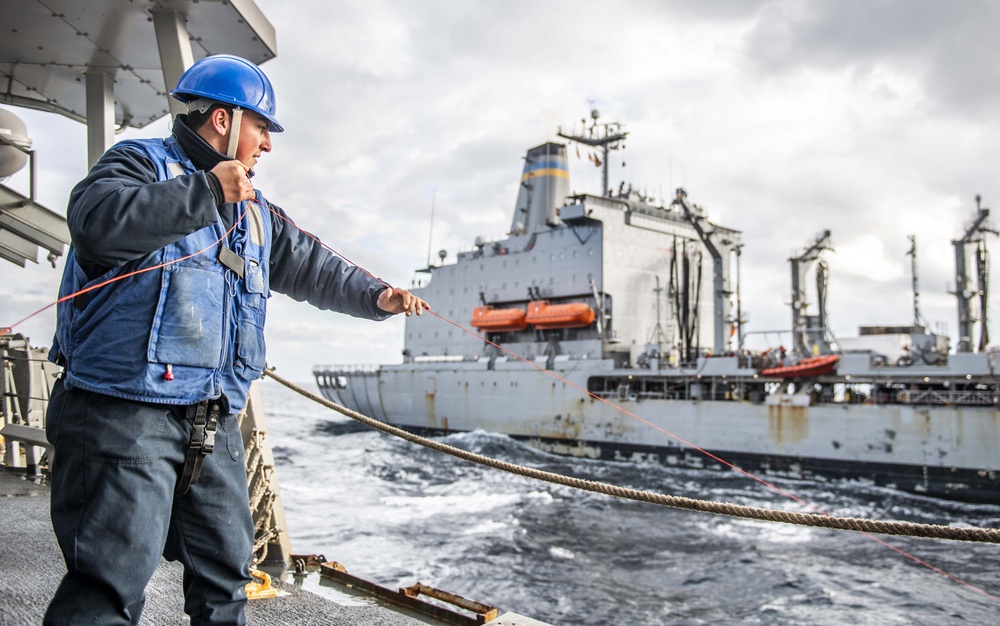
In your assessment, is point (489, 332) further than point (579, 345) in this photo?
Yes

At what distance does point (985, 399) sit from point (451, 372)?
14.3 meters

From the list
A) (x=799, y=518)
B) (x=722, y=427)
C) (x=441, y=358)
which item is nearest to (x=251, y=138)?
(x=799, y=518)

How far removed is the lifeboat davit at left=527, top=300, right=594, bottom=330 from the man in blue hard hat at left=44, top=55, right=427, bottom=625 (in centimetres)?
1819

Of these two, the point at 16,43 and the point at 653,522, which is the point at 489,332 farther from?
the point at 16,43

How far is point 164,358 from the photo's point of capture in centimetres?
131

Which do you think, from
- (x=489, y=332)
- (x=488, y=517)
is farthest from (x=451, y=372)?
(x=488, y=517)

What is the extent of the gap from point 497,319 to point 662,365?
615 cm

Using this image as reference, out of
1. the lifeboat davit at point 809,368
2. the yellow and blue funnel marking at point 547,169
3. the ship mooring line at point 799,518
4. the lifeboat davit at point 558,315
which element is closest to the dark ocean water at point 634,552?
the lifeboat davit at point 809,368

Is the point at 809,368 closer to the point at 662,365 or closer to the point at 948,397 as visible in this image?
the point at 948,397

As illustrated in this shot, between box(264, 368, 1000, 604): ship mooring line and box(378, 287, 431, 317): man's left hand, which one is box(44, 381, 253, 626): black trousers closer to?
box(378, 287, 431, 317): man's left hand

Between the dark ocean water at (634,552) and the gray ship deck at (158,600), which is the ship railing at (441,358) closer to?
the dark ocean water at (634,552)

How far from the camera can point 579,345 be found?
66.0ft

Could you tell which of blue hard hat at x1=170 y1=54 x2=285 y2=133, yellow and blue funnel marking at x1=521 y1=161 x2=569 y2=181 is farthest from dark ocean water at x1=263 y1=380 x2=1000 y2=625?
yellow and blue funnel marking at x1=521 y1=161 x2=569 y2=181

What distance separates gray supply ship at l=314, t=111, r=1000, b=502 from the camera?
45.2 ft
